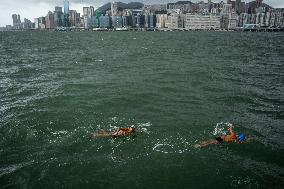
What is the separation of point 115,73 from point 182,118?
2070cm

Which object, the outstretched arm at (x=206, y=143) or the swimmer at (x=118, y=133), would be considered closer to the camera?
the outstretched arm at (x=206, y=143)

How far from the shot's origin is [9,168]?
17.7m

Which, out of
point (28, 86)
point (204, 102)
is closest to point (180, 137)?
point (204, 102)

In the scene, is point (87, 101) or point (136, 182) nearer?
point (136, 182)

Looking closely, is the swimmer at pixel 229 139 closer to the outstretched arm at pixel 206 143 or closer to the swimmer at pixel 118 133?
the outstretched arm at pixel 206 143

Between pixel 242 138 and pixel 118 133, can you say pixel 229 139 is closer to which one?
pixel 242 138

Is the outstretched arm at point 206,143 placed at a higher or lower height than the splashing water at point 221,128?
lower

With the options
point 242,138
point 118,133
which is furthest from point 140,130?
point 242,138

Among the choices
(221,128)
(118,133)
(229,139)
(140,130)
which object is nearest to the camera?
(229,139)

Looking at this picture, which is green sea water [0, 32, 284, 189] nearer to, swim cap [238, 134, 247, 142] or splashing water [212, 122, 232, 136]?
splashing water [212, 122, 232, 136]

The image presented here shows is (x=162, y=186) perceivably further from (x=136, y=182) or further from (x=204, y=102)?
(x=204, y=102)

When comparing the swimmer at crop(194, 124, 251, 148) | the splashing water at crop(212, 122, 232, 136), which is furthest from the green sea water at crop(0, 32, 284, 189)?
the swimmer at crop(194, 124, 251, 148)

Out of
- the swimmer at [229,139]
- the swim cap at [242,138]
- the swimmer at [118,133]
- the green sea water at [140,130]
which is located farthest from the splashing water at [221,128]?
the swimmer at [118,133]

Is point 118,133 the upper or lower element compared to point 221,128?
upper
